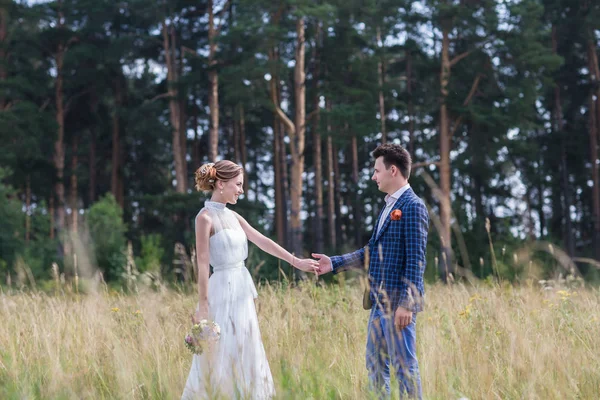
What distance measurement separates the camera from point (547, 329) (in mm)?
5320

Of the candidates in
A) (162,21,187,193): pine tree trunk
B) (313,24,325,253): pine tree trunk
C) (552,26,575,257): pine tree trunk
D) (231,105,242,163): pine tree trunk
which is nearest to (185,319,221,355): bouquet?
(313,24,325,253): pine tree trunk

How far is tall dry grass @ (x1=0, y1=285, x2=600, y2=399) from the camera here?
385 cm

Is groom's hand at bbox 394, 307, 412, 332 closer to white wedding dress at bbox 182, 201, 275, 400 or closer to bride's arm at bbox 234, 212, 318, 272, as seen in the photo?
white wedding dress at bbox 182, 201, 275, 400

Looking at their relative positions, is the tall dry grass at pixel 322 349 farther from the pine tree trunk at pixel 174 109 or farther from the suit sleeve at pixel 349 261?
the pine tree trunk at pixel 174 109

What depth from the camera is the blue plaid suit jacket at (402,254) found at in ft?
12.9

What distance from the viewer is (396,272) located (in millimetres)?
4020

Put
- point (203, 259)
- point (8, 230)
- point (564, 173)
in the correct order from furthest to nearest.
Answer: point (564, 173) → point (8, 230) → point (203, 259)

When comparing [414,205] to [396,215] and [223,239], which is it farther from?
[223,239]

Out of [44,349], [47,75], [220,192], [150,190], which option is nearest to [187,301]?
[44,349]

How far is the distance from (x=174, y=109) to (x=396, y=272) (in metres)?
23.7

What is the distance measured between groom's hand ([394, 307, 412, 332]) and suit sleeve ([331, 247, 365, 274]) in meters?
0.63

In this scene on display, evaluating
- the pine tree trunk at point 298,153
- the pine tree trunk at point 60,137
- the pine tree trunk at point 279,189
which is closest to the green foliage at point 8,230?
the pine tree trunk at point 60,137

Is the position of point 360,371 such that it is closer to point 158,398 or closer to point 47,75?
point 158,398

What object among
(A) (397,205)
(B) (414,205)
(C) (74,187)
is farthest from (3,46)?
(B) (414,205)
